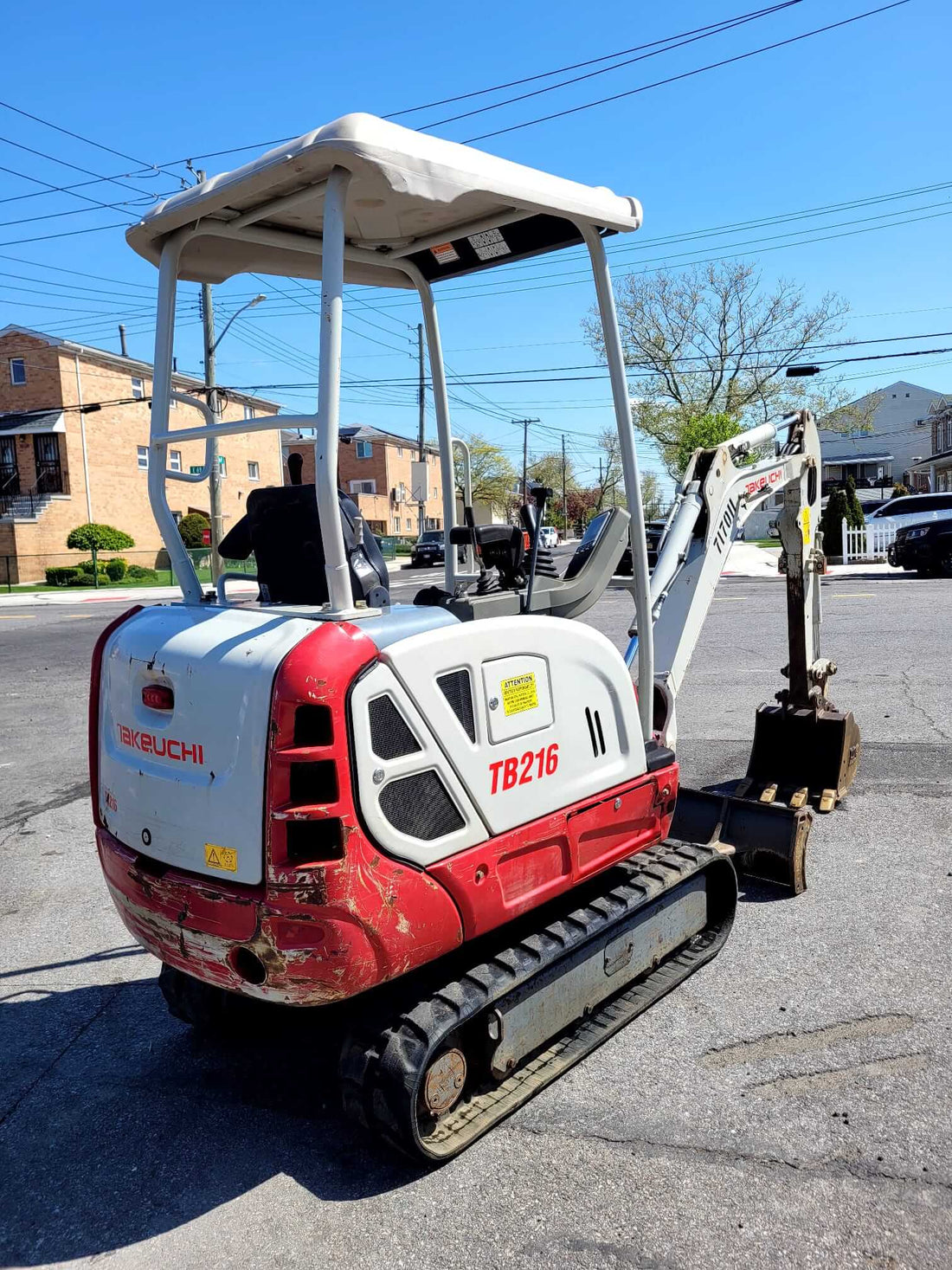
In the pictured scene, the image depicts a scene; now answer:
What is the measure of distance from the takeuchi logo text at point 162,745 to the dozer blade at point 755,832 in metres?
2.77

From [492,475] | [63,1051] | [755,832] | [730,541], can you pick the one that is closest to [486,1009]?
[63,1051]

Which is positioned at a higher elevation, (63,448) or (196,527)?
(63,448)

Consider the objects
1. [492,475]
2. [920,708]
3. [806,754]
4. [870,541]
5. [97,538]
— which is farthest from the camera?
[492,475]

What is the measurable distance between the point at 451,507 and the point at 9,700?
8639 millimetres

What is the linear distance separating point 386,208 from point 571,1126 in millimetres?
3091

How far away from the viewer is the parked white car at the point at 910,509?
29.0 metres

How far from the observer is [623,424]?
3.53 metres

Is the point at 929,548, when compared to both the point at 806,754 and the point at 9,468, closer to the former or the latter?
the point at 806,754

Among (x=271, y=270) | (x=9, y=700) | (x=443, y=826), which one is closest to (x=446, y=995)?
(x=443, y=826)

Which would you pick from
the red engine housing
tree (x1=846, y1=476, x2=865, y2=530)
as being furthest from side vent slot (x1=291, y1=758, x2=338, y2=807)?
tree (x1=846, y1=476, x2=865, y2=530)

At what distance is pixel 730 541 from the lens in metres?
5.44

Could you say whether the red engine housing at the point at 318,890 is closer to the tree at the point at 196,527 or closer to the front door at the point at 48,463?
the tree at the point at 196,527

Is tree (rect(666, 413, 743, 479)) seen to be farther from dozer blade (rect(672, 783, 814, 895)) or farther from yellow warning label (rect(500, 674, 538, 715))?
yellow warning label (rect(500, 674, 538, 715))

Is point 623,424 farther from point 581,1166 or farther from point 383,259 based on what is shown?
point 581,1166
